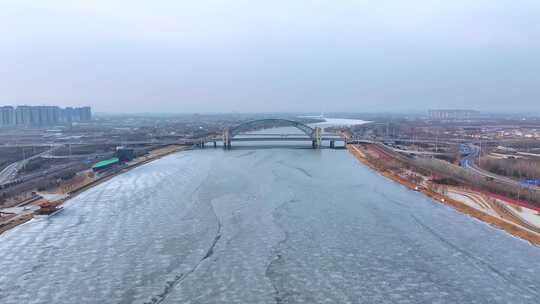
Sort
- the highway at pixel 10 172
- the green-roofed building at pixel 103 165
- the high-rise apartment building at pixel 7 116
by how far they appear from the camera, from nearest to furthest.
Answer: the highway at pixel 10 172, the green-roofed building at pixel 103 165, the high-rise apartment building at pixel 7 116

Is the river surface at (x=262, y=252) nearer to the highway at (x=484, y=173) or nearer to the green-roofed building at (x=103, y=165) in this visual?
the highway at (x=484, y=173)

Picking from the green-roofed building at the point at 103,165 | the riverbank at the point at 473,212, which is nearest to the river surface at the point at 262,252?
the riverbank at the point at 473,212

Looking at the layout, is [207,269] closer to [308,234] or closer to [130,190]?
[308,234]

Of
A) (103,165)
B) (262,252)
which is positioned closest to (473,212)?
(262,252)

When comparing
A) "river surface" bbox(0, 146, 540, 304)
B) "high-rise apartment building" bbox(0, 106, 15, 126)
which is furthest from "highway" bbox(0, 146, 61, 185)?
"high-rise apartment building" bbox(0, 106, 15, 126)

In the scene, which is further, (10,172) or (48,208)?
(10,172)

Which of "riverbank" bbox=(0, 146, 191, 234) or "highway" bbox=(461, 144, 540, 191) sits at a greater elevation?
"highway" bbox=(461, 144, 540, 191)

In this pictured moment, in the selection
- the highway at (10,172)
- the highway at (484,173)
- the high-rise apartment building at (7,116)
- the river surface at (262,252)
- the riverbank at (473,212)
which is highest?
the high-rise apartment building at (7,116)

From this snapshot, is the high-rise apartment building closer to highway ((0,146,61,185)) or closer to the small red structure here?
highway ((0,146,61,185))

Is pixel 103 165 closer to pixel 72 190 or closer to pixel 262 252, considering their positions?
pixel 72 190
